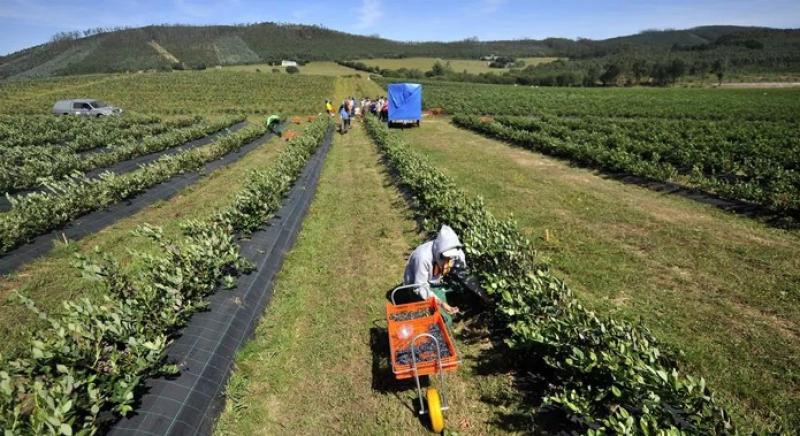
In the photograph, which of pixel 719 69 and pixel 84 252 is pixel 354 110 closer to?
pixel 84 252

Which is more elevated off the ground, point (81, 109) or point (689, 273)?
point (81, 109)

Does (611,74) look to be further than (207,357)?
Yes

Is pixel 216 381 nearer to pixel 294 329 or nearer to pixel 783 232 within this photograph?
pixel 294 329

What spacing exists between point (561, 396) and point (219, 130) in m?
28.1

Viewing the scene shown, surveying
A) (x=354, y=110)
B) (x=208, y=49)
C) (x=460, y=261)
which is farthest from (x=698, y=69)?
(x=208, y=49)

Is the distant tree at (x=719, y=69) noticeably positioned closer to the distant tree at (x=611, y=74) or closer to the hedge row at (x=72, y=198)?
the distant tree at (x=611, y=74)

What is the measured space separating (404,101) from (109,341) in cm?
2551

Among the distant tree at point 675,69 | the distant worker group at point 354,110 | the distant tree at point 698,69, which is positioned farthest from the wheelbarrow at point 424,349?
the distant tree at point 698,69

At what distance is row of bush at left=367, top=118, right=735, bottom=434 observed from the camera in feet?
11.4

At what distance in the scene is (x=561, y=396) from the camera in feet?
14.1

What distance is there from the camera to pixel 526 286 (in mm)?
5391

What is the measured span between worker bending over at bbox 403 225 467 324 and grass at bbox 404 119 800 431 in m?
2.76

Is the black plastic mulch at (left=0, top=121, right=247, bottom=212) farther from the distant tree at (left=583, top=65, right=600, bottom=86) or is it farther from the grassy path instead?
the distant tree at (left=583, top=65, right=600, bottom=86)

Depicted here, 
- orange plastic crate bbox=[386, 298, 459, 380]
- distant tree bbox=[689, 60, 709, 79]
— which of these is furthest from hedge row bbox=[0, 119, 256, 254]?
distant tree bbox=[689, 60, 709, 79]
